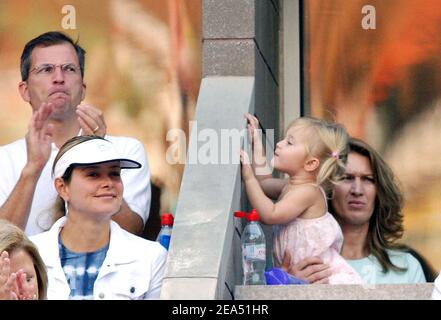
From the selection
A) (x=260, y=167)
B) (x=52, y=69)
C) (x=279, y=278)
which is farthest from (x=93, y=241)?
(x=52, y=69)

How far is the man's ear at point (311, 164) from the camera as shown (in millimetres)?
12203

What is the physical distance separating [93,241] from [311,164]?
1.56 meters

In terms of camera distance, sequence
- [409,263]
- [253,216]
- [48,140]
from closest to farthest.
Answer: [253,216], [48,140], [409,263]

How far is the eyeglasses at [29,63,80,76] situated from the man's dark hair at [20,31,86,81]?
129 millimetres

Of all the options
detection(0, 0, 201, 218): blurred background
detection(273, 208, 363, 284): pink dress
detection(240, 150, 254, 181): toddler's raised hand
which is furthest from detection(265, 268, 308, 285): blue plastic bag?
detection(0, 0, 201, 218): blurred background

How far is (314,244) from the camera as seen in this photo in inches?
474

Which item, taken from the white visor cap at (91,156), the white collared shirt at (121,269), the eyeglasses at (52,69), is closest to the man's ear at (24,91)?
the eyeglasses at (52,69)

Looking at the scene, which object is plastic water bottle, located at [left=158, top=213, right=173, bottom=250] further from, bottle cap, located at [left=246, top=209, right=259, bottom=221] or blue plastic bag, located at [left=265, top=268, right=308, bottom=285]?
blue plastic bag, located at [left=265, top=268, right=308, bottom=285]

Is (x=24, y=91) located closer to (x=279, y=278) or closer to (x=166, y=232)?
(x=166, y=232)

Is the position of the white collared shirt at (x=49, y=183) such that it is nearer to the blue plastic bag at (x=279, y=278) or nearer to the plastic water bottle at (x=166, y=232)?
the plastic water bottle at (x=166, y=232)

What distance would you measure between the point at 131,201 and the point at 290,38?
2.13 metres

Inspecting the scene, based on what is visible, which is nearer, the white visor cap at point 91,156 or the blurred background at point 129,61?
the white visor cap at point 91,156

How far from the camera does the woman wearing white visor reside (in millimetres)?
11359

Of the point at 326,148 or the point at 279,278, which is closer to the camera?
the point at 279,278
